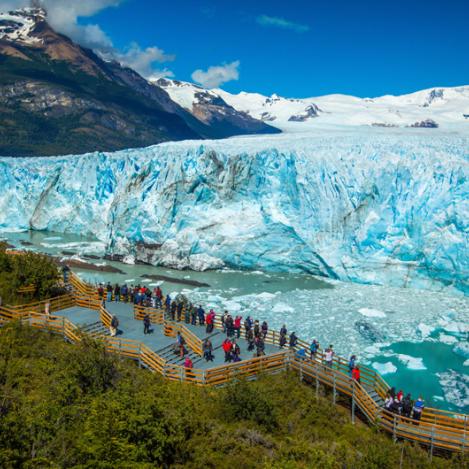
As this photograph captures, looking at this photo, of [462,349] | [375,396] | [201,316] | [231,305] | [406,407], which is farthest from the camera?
[231,305]

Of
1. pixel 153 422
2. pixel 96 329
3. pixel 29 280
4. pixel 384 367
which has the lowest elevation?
pixel 384 367

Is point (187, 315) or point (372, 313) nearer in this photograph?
point (187, 315)

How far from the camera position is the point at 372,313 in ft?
50.7

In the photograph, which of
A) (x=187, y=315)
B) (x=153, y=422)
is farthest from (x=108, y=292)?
(x=153, y=422)

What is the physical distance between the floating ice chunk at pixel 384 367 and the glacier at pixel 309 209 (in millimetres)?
7706

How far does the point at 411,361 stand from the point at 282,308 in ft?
15.2

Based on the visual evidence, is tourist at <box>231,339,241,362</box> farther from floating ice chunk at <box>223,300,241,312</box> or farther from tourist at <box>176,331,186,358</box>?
floating ice chunk at <box>223,300,241,312</box>

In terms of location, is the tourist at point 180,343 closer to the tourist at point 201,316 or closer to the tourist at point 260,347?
the tourist at point 260,347

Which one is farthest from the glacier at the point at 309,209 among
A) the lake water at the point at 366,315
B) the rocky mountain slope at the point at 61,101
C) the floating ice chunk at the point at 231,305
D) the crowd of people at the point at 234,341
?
the rocky mountain slope at the point at 61,101

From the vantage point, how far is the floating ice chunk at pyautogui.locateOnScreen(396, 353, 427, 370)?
1197 cm

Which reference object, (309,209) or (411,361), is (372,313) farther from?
(309,209)

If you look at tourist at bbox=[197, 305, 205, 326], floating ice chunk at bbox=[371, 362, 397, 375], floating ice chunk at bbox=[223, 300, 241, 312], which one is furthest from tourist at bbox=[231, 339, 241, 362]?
floating ice chunk at bbox=[223, 300, 241, 312]

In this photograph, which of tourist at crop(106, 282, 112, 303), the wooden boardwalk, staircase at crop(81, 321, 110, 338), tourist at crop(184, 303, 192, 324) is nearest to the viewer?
the wooden boardwalk

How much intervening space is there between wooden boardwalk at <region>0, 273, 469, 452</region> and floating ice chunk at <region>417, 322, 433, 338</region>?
4.24 meters
